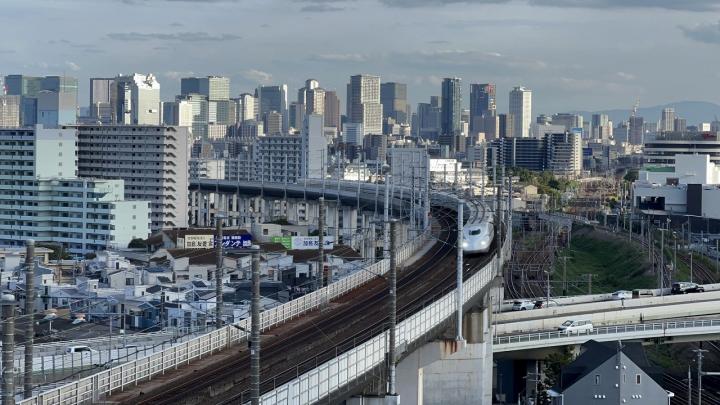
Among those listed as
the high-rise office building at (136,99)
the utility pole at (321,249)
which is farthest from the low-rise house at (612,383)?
the high-rise office building at (136,99)

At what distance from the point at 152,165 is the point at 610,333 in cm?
4066

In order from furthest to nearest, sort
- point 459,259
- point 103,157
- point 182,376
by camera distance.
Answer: point 103,157 < point 459,259 < point 182,376

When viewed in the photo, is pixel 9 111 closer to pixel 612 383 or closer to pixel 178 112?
pixel 178 112

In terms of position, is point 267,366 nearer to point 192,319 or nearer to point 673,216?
point 192,319

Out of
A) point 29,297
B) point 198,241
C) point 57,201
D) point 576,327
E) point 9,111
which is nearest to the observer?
point 29,297

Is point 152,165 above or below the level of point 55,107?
below

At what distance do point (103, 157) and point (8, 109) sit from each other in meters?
63.6

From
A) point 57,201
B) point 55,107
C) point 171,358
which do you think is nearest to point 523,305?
point 171,358

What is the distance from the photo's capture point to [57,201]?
61.3 metres

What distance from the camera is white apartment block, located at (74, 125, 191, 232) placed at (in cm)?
6838

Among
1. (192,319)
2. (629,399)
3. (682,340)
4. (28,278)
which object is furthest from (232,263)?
(28,278)

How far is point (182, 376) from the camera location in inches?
750

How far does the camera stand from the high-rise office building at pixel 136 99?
120 m

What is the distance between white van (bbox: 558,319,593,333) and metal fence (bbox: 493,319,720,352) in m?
0.05
